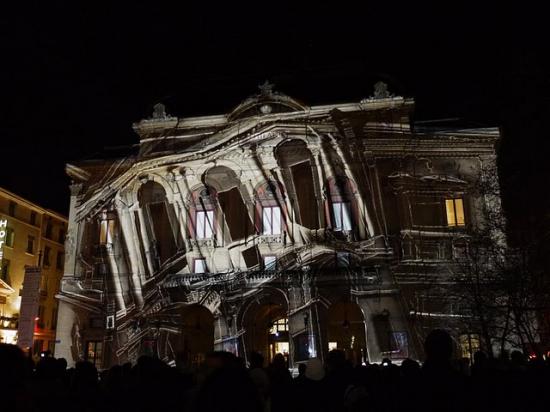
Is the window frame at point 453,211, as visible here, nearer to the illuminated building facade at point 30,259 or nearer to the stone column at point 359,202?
the stone column at point 359,202

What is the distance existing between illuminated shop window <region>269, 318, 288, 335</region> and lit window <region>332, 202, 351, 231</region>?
6.15 meters

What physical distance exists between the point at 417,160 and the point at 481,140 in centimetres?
339

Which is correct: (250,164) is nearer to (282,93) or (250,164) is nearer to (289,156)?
(289,156)

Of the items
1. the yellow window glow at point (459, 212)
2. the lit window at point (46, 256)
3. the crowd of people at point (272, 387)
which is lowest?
the crowd of people at point (272, 387)

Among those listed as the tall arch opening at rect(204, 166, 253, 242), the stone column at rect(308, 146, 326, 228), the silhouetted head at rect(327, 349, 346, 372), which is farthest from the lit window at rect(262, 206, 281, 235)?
the silhouetted head at rect(327, 349, 346, 372)

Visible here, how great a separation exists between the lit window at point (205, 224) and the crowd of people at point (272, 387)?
22237 mm

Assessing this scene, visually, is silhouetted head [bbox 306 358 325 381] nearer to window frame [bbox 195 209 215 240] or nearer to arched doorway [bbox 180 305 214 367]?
arched doorway [bbox 180 305 214 367]

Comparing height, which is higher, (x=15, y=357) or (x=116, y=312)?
(x=116, y=312)

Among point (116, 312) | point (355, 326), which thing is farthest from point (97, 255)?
point (355, 326)

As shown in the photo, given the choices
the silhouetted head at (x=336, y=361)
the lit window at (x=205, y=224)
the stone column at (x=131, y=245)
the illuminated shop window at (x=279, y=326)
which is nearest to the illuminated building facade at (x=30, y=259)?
the stone column at (x=131, y=245)

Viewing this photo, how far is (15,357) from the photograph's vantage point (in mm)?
2891

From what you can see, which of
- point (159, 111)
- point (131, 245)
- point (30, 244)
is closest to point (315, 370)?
point (131, 245)

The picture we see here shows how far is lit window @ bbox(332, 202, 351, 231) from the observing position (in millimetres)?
29281

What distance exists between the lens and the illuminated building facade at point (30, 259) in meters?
41.2
